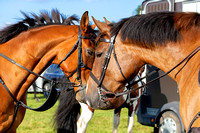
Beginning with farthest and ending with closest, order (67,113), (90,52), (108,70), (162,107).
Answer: (162,107), (67,113), (90,52), (108,70)

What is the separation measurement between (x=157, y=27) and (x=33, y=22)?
1970 millimetres

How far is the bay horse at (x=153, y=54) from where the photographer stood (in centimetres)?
229

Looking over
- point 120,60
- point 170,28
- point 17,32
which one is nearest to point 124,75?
point 120,60

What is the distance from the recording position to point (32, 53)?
11.1 ft

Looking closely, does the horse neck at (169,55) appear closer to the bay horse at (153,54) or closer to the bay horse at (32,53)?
the bay horse at (153,54)


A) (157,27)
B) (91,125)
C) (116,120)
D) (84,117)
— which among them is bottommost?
(91,125)

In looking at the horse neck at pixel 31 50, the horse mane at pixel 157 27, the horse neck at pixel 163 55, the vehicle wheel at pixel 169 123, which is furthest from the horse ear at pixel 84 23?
the vehicle wheel at pixel 169 123

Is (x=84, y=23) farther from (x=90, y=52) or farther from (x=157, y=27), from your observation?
(x=157, y=27)

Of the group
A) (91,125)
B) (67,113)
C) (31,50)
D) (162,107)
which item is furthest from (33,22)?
(91,125)

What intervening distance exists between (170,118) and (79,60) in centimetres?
297

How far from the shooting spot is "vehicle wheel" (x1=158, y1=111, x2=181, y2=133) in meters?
5.39

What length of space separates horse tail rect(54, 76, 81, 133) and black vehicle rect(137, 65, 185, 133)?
1804mm

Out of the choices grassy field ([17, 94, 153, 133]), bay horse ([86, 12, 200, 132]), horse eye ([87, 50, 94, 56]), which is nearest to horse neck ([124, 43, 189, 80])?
bay horse ([86, 12, 200, 132])

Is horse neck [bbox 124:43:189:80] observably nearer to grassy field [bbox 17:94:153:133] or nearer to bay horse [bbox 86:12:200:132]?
bay horse [bbox 86:12:200:132]
